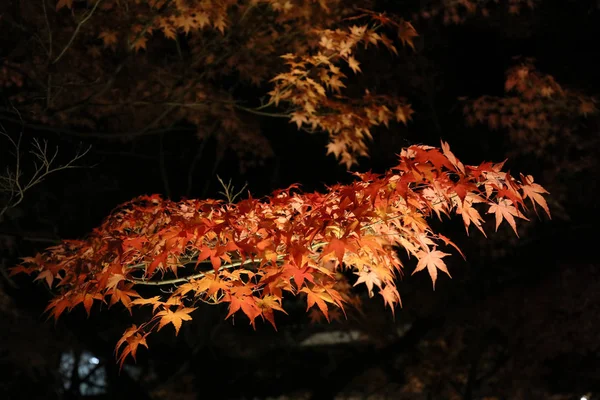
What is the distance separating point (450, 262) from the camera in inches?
321

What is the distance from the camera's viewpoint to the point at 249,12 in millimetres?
6328

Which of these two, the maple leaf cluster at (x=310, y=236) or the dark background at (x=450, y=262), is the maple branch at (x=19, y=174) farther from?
the maple leaf cluster at (x=310, y=236)

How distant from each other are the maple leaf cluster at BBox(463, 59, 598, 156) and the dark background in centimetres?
19

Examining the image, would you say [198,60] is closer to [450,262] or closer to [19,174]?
[19,174]

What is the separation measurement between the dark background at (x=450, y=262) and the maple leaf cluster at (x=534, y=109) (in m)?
0.19

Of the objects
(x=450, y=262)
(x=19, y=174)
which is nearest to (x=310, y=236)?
(x=19, y=174)

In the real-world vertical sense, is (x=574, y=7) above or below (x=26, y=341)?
above

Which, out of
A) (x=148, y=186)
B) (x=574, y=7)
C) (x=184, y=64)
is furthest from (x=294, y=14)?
(x=148, y=186)

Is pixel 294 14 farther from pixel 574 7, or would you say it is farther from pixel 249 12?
pixel 574 7

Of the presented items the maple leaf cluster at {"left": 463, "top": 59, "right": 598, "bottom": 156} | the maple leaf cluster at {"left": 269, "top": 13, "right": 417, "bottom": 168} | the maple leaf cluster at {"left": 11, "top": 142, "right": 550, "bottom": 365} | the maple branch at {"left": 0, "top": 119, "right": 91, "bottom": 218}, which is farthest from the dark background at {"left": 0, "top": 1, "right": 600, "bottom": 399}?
the maple leaf cluster at {"left": 11, "top": 142, "right": 550, "bottom": 365}

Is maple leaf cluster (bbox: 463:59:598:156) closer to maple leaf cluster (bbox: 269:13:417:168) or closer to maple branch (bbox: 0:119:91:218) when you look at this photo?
maple leaf cluster (bbox: 269:13:417:168)

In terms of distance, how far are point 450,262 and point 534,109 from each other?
2.52 meters

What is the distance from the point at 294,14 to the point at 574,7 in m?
3.92

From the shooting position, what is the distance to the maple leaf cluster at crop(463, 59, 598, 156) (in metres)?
6.77
